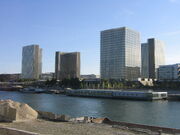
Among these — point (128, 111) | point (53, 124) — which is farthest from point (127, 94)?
point (53, 124)

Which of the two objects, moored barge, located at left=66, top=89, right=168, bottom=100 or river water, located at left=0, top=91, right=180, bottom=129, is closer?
river water, located at left=0, top=91, right=180, bottom=129

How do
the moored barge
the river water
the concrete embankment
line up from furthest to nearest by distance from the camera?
the moored barge < the river water < the concrete embankment

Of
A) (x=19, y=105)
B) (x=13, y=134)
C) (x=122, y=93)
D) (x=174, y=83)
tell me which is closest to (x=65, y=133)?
(x=13, y=134)

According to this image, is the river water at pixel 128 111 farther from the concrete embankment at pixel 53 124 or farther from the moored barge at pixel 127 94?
the moored barge at pixel 127 94

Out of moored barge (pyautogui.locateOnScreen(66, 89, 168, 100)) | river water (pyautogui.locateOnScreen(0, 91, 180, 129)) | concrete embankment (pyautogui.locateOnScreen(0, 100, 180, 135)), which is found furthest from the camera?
moored barge (pyautogui.locateOnScreen(66, 89, 168, 100))

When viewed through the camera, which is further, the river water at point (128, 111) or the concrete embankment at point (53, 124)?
the river water at point (128, 111)

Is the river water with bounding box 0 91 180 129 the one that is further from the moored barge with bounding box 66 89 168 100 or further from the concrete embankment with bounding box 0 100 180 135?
the moored barge with bounding box 66 89 168 100

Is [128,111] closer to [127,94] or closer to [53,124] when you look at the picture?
[53,124]

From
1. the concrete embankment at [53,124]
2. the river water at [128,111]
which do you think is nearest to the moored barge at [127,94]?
the river water at [128,111]

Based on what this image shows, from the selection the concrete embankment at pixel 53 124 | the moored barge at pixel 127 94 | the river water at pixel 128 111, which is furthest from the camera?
the moored barge at pixel 127 94

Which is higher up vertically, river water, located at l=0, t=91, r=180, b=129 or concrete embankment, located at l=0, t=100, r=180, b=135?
concrete embankment, located at l=0, t=100, r=180, b=135

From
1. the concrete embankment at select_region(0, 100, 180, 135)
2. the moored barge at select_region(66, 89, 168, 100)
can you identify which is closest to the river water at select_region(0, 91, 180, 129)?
the concrete embankment at select_region(0, 100, 180, 135)

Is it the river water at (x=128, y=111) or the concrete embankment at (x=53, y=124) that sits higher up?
the concrete embankment at (x=53, y=124)

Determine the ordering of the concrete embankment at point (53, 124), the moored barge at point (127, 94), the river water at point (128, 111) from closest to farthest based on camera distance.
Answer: the concrete embankment at point (53, 124), the river water at point (128, 111), the moored barge at point (127, 94)
